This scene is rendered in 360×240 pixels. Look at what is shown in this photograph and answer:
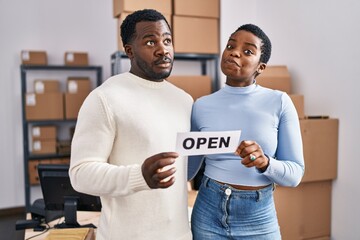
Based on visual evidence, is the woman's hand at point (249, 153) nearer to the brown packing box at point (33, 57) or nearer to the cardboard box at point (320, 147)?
the cardboard box at point (320, 147)

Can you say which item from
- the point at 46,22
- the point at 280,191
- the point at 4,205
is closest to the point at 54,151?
the point at 4,205

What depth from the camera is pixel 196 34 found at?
2.89 m

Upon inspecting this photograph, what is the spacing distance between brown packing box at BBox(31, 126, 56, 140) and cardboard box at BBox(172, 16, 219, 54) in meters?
1.71

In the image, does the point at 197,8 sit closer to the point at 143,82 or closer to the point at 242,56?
the point at 242,56

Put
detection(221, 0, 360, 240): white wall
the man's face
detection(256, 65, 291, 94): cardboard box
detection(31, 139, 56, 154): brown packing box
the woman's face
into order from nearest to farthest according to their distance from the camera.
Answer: the man's face < the woman's face < detection(221, 0, 360, 240): white wall < detection(256, 65, 291, 94): cardboard box < detection(31, 139, 56, 154): brown packing box

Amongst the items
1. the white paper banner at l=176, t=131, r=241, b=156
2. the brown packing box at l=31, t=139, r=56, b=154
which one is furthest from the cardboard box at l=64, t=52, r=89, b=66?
the white paper banner at l=176, t=131, r=241, b=156

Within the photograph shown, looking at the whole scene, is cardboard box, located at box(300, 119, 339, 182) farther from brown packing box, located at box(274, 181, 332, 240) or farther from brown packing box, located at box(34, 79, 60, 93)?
brown packing box, located at box(34, 79, 60, 93)

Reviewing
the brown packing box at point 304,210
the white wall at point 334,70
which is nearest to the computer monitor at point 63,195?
the brown packing box at point 304,210

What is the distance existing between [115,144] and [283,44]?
210cm

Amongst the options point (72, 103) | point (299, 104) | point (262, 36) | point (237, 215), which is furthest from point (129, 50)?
point (72, 103)

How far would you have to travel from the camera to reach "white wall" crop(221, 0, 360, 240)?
6.81 feet

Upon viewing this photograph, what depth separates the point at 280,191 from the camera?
7.08 feet

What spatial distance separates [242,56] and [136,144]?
435 mm

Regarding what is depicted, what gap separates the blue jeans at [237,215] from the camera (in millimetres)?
1039
